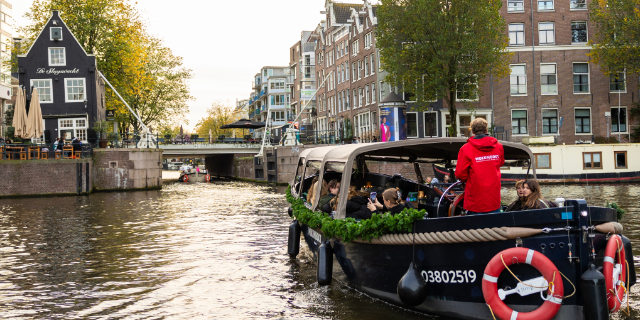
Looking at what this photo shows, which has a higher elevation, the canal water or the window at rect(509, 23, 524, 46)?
the window at rect(509, 23, 524, 46)

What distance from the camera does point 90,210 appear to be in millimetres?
21969

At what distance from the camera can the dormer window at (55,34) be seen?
133 feet

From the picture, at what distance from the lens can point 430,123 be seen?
4447 cm

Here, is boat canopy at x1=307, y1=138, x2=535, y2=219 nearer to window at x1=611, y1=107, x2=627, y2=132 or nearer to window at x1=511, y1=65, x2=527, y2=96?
window at x1=511, y1=65, x2=527, y2=96

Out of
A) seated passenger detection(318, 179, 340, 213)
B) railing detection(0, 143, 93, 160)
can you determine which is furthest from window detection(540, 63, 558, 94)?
seated passenger detection(318, 179, 340, 213)

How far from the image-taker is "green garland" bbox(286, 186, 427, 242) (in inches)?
255

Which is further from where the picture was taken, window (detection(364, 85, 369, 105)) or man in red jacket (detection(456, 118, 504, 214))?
window (detection(364, 85, 369, 105))

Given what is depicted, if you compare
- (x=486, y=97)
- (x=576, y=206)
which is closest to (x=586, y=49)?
(x=486, y=97)

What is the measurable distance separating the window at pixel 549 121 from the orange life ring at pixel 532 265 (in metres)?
39.4

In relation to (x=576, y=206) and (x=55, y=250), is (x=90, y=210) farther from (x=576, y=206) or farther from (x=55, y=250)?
(x=576, y=206)

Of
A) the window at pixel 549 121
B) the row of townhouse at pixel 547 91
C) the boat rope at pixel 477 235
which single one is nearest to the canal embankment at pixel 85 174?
the row of townhouse at pixel 547 91

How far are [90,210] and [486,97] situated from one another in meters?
30.4

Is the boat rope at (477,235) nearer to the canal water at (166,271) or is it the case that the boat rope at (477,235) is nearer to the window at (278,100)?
the canal water at (166,271)

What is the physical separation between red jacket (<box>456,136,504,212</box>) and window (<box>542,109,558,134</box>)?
38526 millimetres
